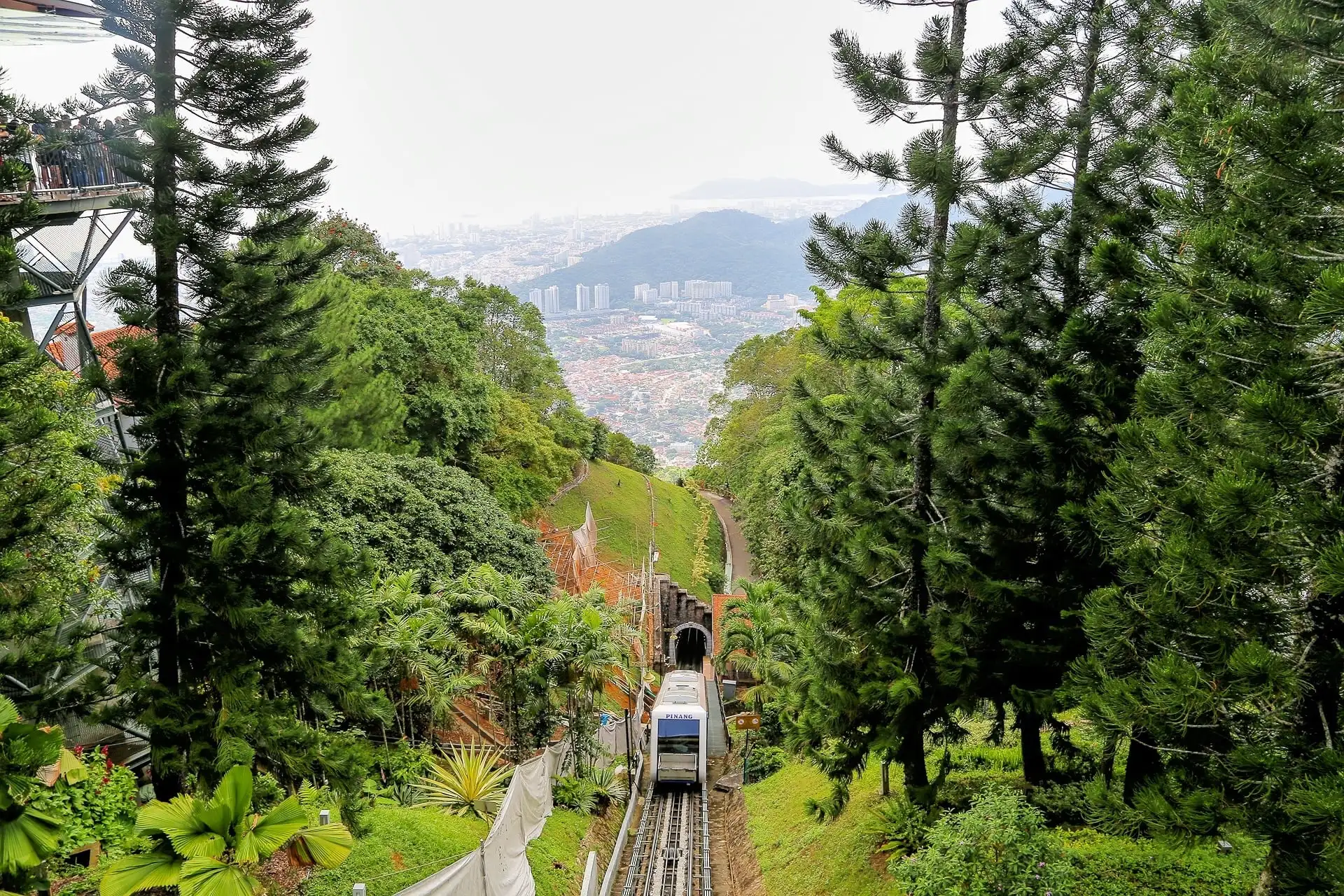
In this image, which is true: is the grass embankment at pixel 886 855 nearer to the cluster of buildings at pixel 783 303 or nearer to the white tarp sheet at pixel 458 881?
the white tarp sheet at pixel 458 881

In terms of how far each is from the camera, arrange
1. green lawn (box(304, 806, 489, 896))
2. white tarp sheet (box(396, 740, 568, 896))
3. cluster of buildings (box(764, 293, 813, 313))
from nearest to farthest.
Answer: white tarp sheet (box(396, 740, 568, 896)) → green lawn (box(304, 806, 489, 896)) → cluster of buildings (box(764, 293, 813, 313))

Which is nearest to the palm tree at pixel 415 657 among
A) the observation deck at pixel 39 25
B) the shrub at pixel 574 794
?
the shrub at pixel 574 794

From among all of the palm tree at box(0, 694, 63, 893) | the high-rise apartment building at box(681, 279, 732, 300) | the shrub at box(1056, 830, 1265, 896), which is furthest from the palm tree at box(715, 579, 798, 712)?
the high-rise apartment building at box(681, 279, 732, 300)

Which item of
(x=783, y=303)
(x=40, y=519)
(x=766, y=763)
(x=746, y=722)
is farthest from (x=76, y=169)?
(x=783, y=303)

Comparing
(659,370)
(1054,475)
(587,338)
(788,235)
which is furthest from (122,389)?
(788,235)

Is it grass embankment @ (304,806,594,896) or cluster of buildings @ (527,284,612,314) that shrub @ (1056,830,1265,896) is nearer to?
grass embankment @ (304,806,594,896)

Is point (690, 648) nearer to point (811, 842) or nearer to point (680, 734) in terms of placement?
point (680, 734)
